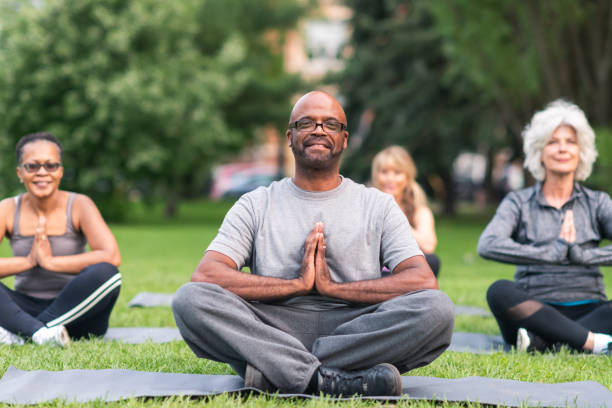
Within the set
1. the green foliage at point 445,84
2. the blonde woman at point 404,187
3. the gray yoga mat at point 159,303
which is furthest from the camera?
the green foliage at point 445,84

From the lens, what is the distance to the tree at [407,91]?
2134cm

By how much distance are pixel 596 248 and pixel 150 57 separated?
18.9 metres

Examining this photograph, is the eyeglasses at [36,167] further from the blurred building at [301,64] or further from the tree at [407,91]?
the tree at [407,91]

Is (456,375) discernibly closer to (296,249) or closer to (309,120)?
(296,249)

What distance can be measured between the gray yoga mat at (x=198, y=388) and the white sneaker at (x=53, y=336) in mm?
920

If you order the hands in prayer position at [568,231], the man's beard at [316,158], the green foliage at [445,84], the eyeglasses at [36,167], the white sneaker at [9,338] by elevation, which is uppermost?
the green foliage at [445,84]

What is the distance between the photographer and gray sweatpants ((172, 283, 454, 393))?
373 centimetres

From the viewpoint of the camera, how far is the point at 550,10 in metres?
13.8

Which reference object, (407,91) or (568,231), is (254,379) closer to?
(568,231)

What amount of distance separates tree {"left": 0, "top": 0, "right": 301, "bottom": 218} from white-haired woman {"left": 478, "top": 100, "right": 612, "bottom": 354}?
16.0 m

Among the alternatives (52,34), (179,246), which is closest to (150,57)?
(52,34)

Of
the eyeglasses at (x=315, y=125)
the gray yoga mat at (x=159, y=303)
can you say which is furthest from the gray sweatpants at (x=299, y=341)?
the gray yoga mat at (x=159, y=303)

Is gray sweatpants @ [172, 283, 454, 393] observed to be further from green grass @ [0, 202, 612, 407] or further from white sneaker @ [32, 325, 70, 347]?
white sneaker @ [32, 325, 70, 347]

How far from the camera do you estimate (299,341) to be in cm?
388
